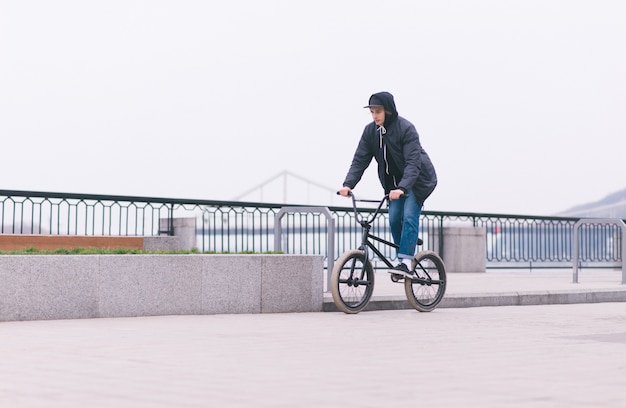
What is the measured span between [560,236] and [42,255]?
19.1 metres

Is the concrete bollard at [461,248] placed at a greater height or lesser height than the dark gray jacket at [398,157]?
lesser

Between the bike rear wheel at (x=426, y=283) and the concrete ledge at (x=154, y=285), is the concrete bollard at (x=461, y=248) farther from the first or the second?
the concrete ledge at (x=154, y=285)

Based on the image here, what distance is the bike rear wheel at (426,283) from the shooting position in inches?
408

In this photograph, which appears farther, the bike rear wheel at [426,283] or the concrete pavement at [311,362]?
the bike rear wheel at [426,283]

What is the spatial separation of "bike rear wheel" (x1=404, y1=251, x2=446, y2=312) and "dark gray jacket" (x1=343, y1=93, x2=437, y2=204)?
0.61m

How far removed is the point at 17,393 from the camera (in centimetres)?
479

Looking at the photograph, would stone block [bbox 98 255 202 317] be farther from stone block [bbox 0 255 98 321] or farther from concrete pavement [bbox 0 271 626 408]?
concrete pavement [bbox 0 271 626 408]

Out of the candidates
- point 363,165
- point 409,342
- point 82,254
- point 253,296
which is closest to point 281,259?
point 253,296

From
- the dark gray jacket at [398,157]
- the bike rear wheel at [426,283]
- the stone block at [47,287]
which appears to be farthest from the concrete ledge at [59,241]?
the bike rear wheel at [426,283]

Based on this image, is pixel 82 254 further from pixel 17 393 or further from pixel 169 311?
pixel 17 393

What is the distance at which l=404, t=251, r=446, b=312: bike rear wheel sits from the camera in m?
10.4

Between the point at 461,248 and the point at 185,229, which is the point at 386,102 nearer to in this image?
the point at 185,229

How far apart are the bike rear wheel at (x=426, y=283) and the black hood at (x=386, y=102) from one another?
4.52 ft

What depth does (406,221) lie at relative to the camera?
33.5 feet
